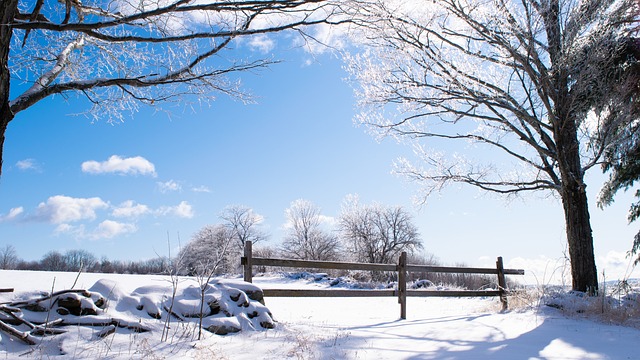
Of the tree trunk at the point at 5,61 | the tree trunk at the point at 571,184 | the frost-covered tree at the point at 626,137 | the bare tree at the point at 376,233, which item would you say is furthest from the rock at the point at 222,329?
the bare tree at the point at 376,233

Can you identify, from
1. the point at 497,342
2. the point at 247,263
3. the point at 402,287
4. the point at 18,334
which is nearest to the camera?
the point at 18,334

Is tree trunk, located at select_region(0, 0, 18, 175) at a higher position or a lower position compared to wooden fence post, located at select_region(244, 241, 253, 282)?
higher

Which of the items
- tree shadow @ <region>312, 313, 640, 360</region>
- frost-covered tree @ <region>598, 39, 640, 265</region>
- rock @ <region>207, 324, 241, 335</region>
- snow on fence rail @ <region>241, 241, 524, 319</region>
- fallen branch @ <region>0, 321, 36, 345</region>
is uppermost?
frost-covered tree @ <region>598, 39, 640, 265</region>

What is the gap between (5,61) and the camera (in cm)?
471

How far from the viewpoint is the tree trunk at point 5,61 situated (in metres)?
4.54

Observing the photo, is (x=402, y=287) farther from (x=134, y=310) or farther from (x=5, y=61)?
(x=5, y=61)

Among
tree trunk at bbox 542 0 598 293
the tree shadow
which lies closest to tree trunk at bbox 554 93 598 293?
tree trunk at bbox 542 0 598 293

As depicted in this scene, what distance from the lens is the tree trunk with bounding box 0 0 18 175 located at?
454 cm

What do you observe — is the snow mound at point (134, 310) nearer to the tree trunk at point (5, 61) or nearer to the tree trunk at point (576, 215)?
the tree trunk at point (5, 61)

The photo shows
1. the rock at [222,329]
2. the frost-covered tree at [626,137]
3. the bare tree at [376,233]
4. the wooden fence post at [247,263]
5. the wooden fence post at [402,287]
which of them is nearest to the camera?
the rock at [222,329]

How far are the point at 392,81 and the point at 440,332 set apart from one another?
665 centimetres

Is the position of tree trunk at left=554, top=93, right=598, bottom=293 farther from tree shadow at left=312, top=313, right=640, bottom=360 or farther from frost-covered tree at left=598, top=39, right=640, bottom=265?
tree shadow at left=312, top=313, right=640, bottom=360

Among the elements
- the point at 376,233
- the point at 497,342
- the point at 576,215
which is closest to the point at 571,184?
the point at 576,215

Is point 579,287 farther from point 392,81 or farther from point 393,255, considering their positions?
point 393,255
